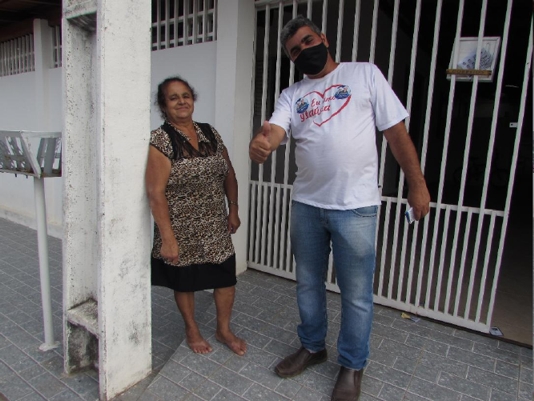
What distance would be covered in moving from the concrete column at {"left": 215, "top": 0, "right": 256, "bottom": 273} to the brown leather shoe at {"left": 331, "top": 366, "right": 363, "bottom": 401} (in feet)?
7.01

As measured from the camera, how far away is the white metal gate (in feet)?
9.29

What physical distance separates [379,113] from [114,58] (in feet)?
4.53

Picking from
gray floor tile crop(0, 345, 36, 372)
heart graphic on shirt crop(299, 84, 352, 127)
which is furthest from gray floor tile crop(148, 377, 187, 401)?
heart graphic on shirt crop(299, 84, 352, 127)

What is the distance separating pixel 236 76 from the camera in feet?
11.7

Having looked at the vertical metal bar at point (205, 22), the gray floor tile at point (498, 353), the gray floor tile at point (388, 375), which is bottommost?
the gray floor tile at point (388, 375)

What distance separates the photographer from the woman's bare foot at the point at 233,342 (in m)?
2.65

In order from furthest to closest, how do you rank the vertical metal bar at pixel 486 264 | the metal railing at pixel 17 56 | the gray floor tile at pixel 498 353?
1. the metal railing at pixel 17 56
2. the vertical metal bar at pixel 486 264
3. the gray floor tile at pixel 498 353

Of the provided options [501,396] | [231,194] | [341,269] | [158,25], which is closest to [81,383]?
[231,194]

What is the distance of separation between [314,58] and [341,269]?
1167mm

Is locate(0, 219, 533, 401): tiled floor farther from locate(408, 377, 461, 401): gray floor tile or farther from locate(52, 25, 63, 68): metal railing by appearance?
locate(52, 25, 63, 68): metal railing

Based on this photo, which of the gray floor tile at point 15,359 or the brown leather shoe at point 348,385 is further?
the gray floor tile at point 15,359

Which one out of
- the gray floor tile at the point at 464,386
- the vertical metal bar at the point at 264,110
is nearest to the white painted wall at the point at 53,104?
the vertical metal bar at the point at 264,110

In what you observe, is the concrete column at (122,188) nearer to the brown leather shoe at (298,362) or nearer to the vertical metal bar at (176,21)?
the brown leather shoe at (298,362)

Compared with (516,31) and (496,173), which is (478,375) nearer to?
(516,31)
